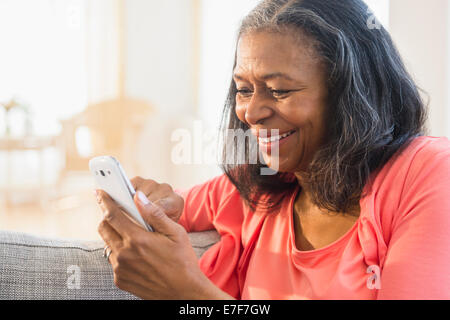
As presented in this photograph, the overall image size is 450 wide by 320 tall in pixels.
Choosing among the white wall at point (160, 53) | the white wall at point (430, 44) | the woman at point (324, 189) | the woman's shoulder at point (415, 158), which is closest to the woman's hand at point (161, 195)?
the woman at point (324, 189)

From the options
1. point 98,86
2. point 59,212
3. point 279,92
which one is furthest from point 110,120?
point 279,92

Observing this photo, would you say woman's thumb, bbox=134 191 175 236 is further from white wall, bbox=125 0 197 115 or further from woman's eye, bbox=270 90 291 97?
white wall, bbox=125 0 197 115

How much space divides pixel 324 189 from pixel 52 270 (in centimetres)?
47

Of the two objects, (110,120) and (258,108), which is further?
(110,120)

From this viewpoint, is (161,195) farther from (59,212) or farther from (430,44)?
(59,212)

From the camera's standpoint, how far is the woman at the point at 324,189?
70 centimetres

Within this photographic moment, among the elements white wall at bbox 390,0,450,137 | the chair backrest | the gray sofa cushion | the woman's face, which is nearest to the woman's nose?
the woman's face

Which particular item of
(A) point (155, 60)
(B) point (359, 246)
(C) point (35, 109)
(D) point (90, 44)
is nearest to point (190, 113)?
(A) point (155, 60)

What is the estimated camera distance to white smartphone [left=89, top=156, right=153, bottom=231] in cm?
69

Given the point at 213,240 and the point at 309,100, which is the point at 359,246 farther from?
the point at 213,240

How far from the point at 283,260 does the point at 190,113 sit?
3.49 m

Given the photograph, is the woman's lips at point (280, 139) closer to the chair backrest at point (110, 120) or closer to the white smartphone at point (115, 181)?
the white smartphone at point (115, 181)

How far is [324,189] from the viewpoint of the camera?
85cm

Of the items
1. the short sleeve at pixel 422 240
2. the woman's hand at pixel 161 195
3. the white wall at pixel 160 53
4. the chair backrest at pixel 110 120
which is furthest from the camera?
the white wall at pixel 160 53
